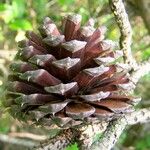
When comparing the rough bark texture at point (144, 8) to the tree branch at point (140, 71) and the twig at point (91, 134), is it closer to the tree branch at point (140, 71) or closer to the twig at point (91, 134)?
the tree branch at point (140, 71)

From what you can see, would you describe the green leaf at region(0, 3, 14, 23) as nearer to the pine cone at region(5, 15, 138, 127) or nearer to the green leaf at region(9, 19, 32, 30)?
the green leaf at region(9, 19, 32, 30)

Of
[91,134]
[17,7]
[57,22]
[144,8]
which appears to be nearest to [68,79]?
[91,134]

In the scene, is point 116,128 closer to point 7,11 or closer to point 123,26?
point 123,26

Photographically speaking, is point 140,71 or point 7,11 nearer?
point 140,71

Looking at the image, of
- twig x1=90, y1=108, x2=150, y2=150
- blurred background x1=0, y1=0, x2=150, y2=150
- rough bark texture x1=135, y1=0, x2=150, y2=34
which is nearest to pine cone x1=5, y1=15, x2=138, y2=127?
twig x1=90, y1=108, x2=150, y2=150

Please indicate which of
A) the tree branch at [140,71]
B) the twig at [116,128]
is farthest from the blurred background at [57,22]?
the twig at [116,128]

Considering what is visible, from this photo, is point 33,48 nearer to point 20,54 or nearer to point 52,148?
point 20,54
